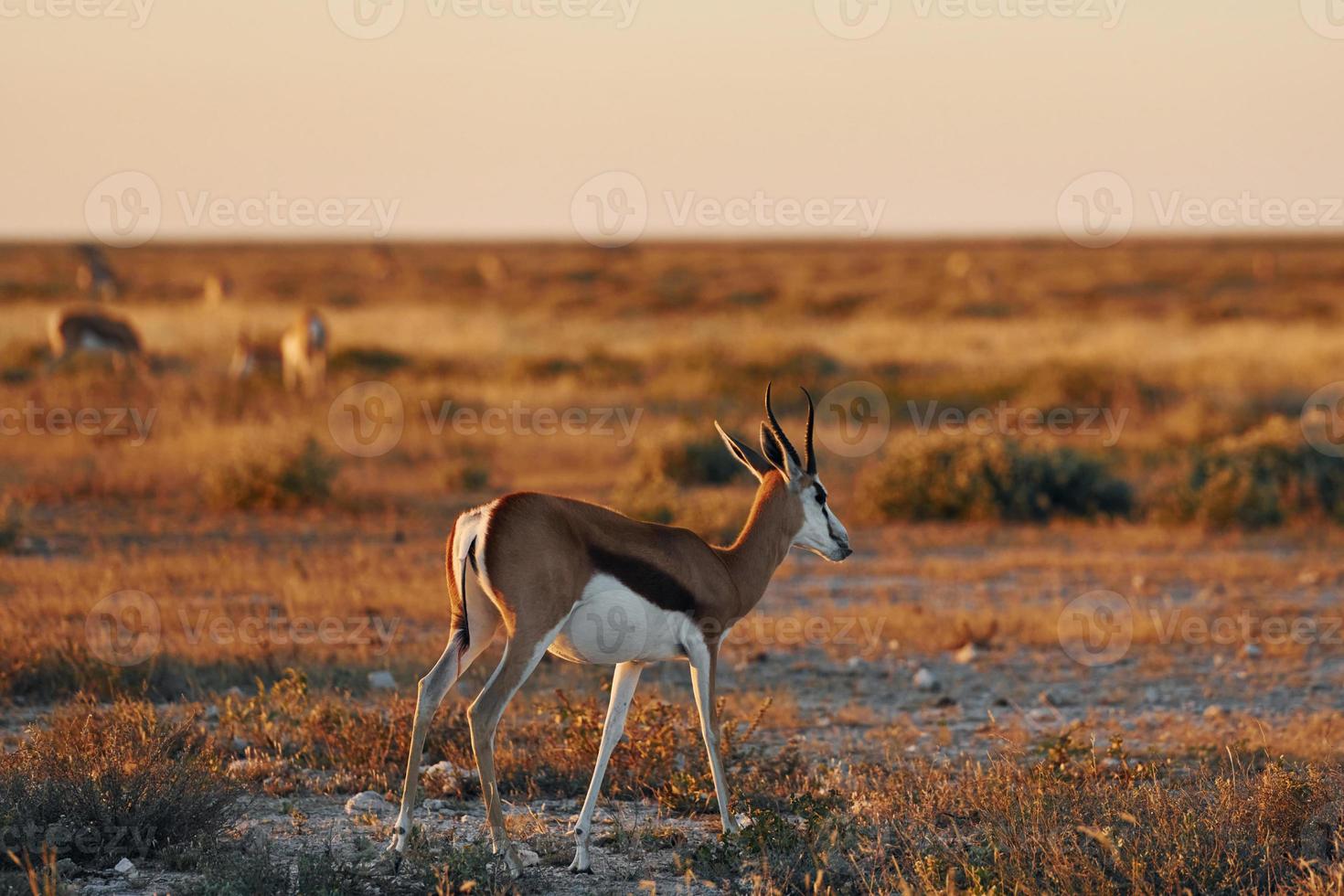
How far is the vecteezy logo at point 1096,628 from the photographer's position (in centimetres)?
1116

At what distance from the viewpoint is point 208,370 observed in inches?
1154

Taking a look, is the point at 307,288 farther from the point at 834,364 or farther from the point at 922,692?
the point at 922,692

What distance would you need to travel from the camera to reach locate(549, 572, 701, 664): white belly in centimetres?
604

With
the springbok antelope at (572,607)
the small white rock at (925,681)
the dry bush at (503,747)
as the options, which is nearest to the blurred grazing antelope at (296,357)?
the small white rock at (925,681)

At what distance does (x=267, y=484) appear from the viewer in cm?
1753

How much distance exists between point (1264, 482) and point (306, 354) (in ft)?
52.1

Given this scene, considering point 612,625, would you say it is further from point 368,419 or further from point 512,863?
point 368,419

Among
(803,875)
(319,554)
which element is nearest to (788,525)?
(803,875)
